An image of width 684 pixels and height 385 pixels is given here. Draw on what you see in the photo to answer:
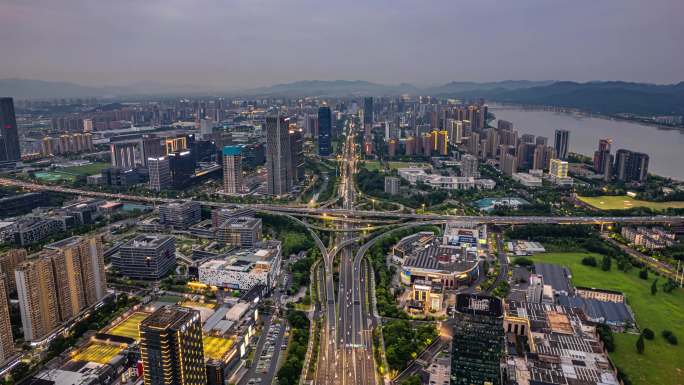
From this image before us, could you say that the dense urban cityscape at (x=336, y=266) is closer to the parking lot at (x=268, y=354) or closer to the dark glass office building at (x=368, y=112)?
the parking lot at (x=268, y=354)

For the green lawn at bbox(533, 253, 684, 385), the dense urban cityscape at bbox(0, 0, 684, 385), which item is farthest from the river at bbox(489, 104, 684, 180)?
the green lawn at bbox(533, 253, 684, 385)

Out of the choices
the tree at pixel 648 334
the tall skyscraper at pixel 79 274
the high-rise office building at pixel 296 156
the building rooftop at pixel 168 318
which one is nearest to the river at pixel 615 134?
the tree at pixel 648 334

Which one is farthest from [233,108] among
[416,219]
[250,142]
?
[416,219]

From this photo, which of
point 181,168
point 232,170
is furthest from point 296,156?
point 181,168

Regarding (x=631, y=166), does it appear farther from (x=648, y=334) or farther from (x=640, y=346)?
(x=640, y=346)

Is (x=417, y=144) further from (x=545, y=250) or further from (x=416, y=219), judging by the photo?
(x=545, y=250)

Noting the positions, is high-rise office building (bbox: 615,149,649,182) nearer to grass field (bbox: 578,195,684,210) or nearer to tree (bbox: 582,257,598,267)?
grass field (bbox: 578,195,684,210)
